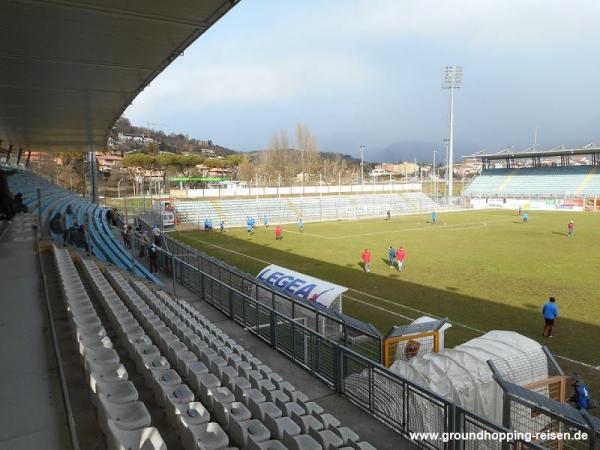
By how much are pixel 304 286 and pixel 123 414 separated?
25.6ft

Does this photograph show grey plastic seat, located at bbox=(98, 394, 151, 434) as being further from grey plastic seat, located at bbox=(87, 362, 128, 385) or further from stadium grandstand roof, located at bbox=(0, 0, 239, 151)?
stadium grandstand roof, located at bbox=(0, 0, 239, 151)

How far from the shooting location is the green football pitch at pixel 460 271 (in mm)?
12055

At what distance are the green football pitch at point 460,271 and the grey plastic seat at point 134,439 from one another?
8718mm

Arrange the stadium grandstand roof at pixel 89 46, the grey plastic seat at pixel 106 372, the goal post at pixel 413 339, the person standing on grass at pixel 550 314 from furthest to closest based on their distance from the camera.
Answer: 1. the person standing on grass at pixel 550 314
2. the goal post at pixel 413 339
3. the stadium grandstand roof at pixel 89 46
4. the grey plastic seat at pixel 106 372

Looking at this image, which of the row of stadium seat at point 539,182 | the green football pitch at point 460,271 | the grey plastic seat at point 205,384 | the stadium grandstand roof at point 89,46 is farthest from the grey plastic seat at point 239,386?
the row of stadium seat at point 539,182

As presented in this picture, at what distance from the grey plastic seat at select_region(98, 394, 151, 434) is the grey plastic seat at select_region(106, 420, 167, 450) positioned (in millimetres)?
162

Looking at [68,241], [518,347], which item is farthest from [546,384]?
[68,241]

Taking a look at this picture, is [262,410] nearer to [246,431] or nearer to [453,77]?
[246,431]

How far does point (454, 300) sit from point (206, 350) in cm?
1067

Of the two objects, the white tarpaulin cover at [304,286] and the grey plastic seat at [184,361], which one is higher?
the grey plastic seat at [184,361]

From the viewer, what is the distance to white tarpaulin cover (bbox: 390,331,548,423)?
603 cm

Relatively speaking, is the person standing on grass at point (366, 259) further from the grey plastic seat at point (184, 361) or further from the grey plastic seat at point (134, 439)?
the grey plastic seat at point (134, 439)

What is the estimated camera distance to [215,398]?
4281 millimetres

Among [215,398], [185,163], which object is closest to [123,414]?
[215,398]
